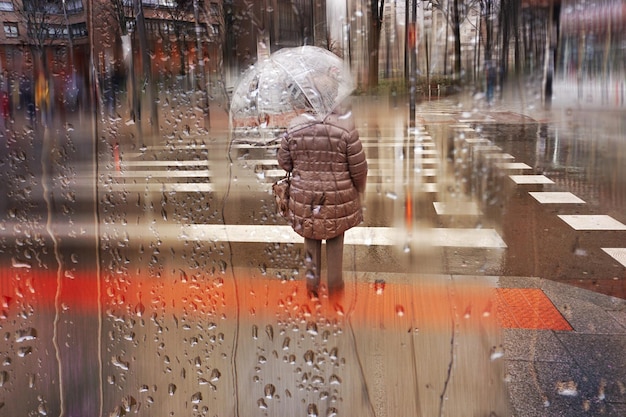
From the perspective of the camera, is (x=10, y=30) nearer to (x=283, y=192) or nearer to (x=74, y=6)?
(x=74, y=6)

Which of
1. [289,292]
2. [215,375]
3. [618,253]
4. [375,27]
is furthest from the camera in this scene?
[618,253]

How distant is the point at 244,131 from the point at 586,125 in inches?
216

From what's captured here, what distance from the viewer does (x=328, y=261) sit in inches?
126

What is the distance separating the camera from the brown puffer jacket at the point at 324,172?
2789mm

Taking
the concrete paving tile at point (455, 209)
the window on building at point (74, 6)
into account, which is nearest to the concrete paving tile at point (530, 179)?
the concrete paving tile at point (455, 209)

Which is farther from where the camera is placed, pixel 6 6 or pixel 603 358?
pixel 6 6

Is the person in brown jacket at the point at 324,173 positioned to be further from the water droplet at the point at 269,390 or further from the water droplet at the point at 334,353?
the water droplet at the point at 269,390

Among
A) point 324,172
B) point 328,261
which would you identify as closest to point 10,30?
point 324,172

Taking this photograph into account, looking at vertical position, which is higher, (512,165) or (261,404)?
(512,165)

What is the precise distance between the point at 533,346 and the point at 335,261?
118cm

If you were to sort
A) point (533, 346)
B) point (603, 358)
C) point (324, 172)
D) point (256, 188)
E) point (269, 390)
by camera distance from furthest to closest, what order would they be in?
point (256, 188) < point (324, 172) < point (533, 346) < point (603, 358) < point (269, 390)

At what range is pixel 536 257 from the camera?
4469mm

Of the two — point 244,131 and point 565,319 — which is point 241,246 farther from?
point 565,319

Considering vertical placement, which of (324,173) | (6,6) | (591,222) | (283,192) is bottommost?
(591,222)
